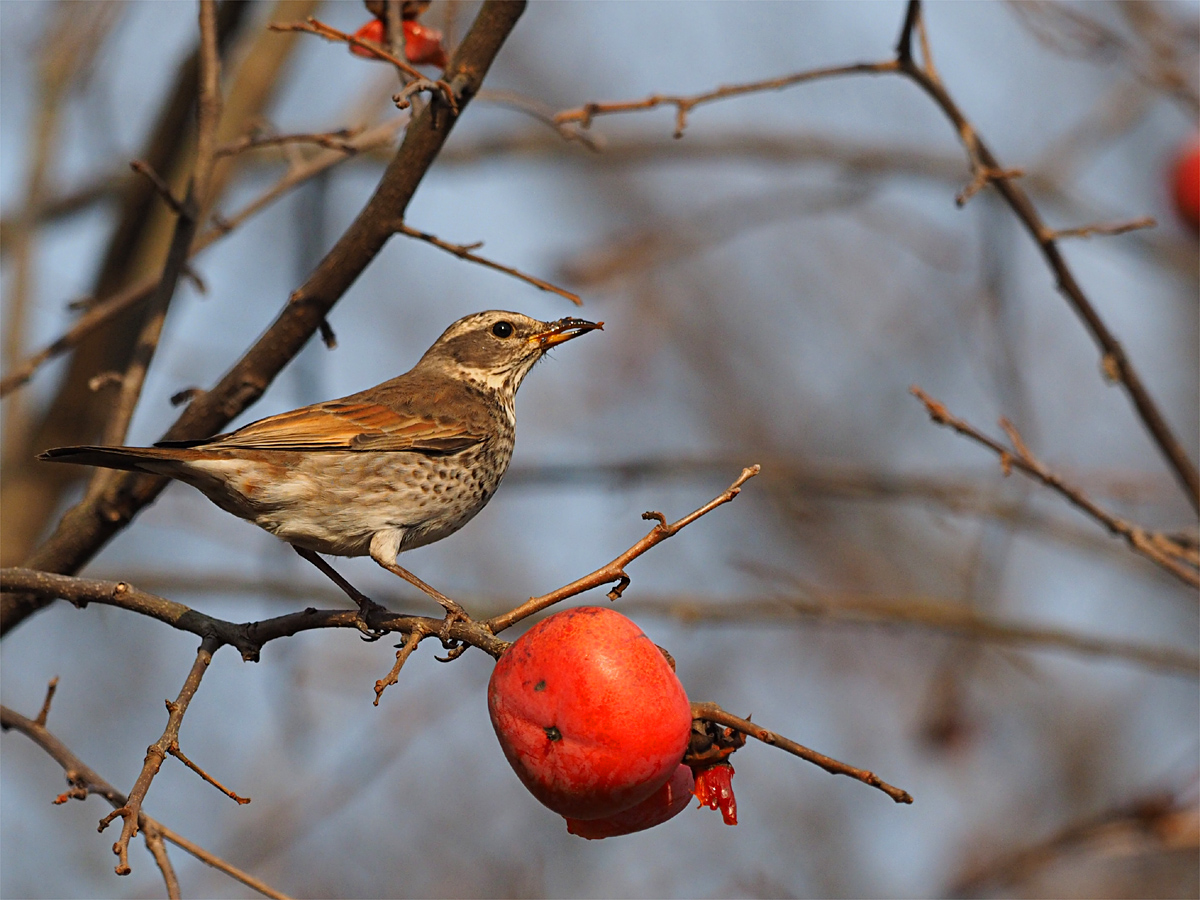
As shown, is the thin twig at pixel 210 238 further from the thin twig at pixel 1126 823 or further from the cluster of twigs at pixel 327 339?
the thin twig at pixel 1126 823

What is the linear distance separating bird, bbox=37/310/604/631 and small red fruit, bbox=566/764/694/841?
1.04 metres

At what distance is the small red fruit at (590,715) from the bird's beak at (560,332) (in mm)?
2445

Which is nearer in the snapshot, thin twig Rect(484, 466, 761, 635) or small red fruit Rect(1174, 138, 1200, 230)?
thin twig Rect(484, 466, 761, 635)

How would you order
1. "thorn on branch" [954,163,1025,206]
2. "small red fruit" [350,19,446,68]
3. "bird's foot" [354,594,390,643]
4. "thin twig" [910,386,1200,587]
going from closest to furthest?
"bird's foot" [354,594,390,643], "thorn on branch" [954,163,1025,206], "thin twig" [910,386,1200,587], "small red fruit" [350,19,446,68]

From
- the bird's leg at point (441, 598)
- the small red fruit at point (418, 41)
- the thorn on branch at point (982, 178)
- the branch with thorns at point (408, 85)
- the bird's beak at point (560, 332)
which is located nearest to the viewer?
the bird's leg at point (441, 598)

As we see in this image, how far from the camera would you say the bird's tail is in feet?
11.6

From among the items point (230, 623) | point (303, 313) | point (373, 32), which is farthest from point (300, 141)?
point (230, 623)

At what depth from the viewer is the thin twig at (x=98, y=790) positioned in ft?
9.39

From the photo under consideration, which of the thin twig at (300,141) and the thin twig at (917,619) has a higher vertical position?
the thin twig at (300,141)

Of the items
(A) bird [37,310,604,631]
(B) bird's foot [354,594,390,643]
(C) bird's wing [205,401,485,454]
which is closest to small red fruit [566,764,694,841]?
(B) bird's foot [354,594,390,643]

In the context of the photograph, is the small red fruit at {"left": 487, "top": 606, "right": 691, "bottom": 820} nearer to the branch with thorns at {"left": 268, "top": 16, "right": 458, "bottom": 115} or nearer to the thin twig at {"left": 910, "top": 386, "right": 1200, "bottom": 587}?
the branch with thorns at {"left": 268, "top": 16, "right": 458, "bottom": 115}

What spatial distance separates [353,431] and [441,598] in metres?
1.38

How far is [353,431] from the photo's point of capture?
4883 mm

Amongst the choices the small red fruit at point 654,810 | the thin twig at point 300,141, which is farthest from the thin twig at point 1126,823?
the thin twig at point 300,141
